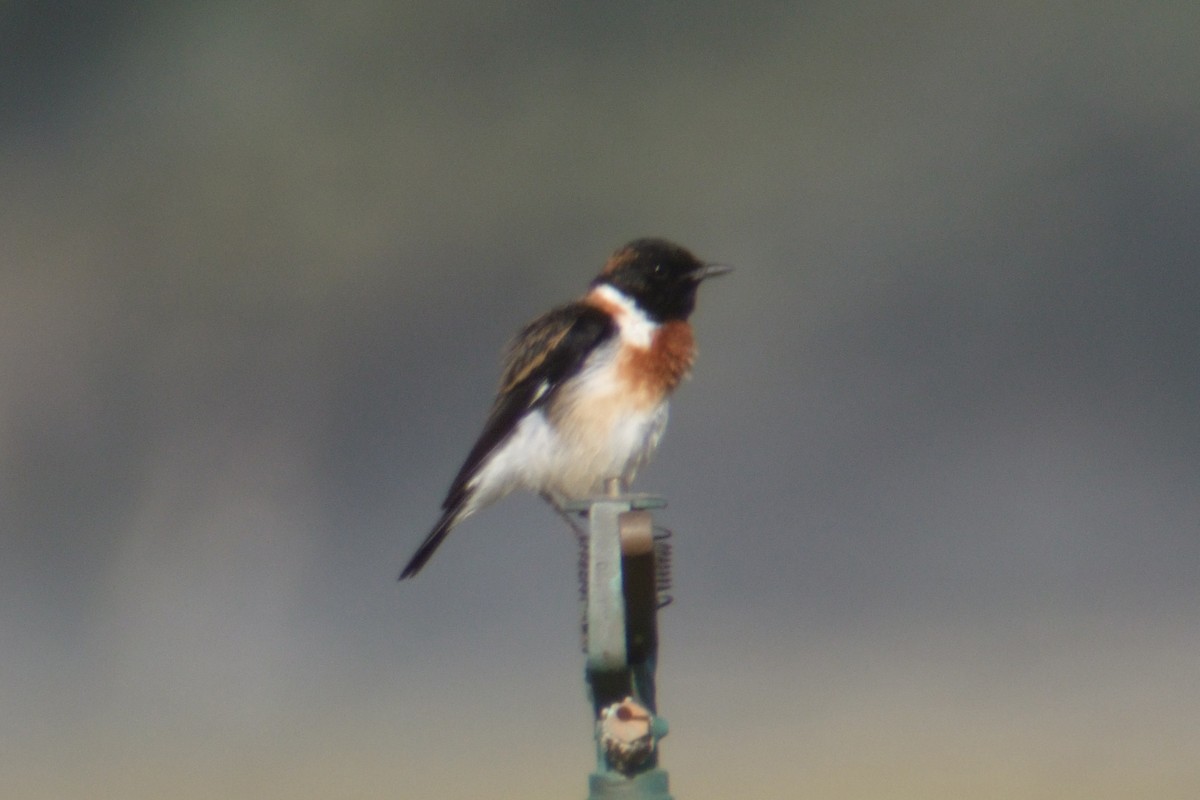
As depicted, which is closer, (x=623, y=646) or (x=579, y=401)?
(x=623, y=646)

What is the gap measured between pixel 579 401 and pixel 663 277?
0.39 meters

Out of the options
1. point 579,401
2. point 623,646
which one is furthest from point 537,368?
point 623,646

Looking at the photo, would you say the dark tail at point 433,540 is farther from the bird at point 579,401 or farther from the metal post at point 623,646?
the metal post at point 623,646

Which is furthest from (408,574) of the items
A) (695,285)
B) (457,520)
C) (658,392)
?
(695,285)

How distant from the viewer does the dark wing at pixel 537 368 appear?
11.5 ft

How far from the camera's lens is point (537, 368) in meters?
3.50

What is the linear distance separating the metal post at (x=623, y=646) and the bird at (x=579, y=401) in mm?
1059

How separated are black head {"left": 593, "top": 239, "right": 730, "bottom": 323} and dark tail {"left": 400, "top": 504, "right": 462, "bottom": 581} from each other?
26.6 inches

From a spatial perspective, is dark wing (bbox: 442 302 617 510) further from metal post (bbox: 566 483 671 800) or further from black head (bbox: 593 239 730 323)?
metal post (bbox: 566 483 671 800)

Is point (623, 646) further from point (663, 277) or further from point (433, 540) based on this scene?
point (663, 277)

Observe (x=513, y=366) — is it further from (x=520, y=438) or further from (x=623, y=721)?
(x=623, y=721)

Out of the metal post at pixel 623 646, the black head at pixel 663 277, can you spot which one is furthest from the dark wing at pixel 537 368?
the metal post at pixel 623 646

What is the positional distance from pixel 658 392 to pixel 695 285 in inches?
12.6

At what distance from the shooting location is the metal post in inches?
91.4
